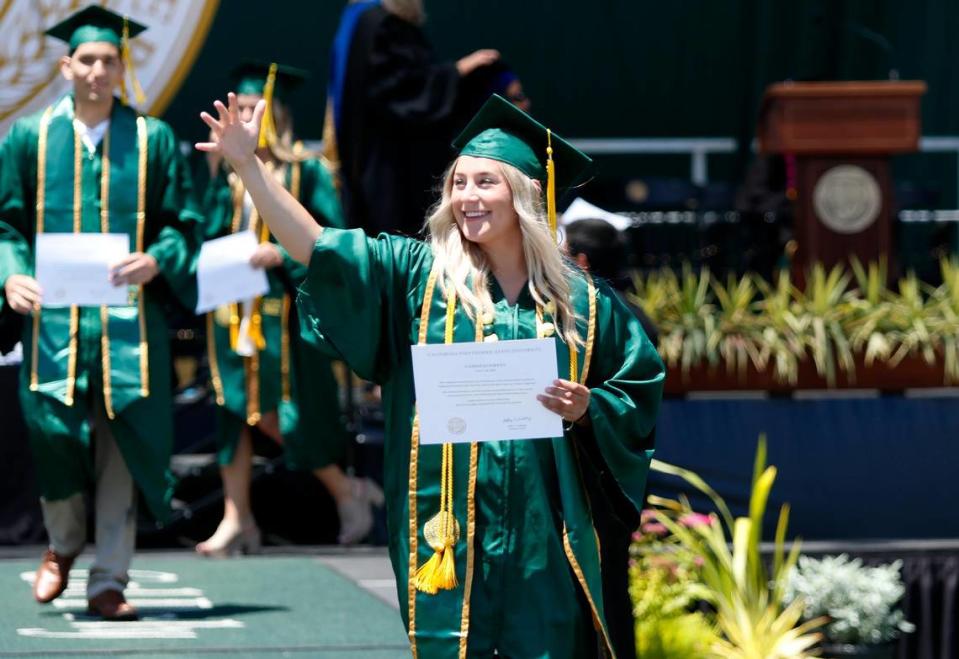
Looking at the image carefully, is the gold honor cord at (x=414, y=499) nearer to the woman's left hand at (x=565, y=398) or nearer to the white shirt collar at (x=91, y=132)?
the woman's left hand at (x=565, y=398)

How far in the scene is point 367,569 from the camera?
722cm

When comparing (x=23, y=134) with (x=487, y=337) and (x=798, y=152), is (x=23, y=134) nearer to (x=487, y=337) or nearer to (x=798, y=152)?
(x=487, y=337)

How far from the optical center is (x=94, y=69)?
5.95m

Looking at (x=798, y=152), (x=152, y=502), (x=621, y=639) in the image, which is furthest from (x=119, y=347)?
(x=798, y=152)

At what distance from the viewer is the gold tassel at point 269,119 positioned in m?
7.38

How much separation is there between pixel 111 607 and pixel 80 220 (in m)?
1.26

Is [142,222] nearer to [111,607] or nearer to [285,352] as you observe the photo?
[111,607]

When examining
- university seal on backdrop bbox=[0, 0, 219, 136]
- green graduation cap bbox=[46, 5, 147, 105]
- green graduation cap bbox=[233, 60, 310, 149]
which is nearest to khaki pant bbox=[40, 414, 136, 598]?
green graduation cap bbox=[46, 5, 147, 105]

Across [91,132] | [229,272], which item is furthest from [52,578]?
[91,132]

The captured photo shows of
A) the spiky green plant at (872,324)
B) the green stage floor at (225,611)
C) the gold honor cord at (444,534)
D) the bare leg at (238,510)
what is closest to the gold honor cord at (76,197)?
the green stage floor at (225,611)

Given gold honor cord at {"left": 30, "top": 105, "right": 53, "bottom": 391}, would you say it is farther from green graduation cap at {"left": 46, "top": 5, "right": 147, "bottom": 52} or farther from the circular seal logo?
the circular seal logo

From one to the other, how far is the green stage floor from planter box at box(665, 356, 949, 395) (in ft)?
4.96

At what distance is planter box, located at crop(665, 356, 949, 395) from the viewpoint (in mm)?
7809

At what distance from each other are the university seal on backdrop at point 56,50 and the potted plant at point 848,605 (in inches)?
179
